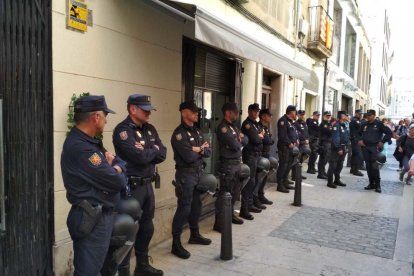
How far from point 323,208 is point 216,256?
11.2 feet

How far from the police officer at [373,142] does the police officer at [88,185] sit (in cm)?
766

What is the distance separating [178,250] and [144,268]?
69 centimetres

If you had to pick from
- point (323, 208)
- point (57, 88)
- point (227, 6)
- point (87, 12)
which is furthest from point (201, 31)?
point (323, 208)

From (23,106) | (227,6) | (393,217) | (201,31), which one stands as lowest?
(393,217)

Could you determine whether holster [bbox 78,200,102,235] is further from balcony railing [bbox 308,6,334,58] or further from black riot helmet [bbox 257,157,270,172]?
balcony railing [bbox 308,6,334,58]

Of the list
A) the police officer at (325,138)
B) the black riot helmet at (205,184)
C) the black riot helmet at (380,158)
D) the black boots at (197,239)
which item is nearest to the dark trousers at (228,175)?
the black boots at (197,239)

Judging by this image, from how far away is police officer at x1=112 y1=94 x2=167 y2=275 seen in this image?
3.77 meters

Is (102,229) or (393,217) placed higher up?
(102,229)

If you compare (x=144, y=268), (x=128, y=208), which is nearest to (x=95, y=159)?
(x=128, y=208)

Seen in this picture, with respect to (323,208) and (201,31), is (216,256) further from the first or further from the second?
(323,208)

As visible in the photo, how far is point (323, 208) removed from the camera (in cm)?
730

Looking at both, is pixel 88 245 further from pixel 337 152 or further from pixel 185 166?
pixel 337 152

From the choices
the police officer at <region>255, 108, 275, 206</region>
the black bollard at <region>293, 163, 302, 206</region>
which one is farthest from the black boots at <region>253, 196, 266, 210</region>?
the black bollard at <region>293, 163, 302, 206</region>

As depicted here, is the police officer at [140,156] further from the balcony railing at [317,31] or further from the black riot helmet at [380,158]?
the balcony railing at [317,31]
